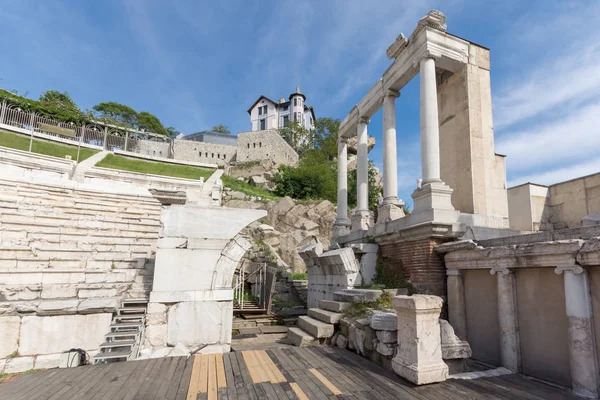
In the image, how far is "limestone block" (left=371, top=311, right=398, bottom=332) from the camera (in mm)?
4387

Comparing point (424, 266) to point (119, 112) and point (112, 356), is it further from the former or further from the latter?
point (119, 112)

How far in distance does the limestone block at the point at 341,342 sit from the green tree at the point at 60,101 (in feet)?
139

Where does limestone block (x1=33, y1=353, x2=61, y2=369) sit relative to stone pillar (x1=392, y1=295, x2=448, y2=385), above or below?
below

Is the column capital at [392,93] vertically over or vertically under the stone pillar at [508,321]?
over

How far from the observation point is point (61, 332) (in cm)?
483

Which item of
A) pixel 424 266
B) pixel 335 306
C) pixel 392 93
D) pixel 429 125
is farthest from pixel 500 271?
pixel 392 93

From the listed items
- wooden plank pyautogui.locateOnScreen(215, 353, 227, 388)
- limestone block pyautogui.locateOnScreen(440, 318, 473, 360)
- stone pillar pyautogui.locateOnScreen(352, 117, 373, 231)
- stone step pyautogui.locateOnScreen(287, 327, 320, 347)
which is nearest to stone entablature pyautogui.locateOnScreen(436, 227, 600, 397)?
limestone block pyautogui.locateOnScreen(440, 318, 473, 360)

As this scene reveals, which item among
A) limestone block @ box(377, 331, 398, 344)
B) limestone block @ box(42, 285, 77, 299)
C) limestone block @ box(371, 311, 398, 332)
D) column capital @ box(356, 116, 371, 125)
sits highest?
column capital @ box(356, 116, 371, 125)

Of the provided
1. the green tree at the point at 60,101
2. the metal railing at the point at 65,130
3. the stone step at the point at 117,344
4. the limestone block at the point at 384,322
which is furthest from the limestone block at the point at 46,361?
the green tree at the point at 60,101

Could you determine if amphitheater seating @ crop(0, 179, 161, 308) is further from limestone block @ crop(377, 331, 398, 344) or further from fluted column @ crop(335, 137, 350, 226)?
fluted column @ crop(335, 137, 350, 226)

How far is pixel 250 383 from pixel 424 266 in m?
4.03

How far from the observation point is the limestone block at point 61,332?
4719 mm

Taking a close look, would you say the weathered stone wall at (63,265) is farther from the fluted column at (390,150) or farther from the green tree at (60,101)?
the green tree at (60,101)

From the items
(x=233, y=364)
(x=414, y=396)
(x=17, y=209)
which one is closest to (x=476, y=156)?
(x=414, y=396)
